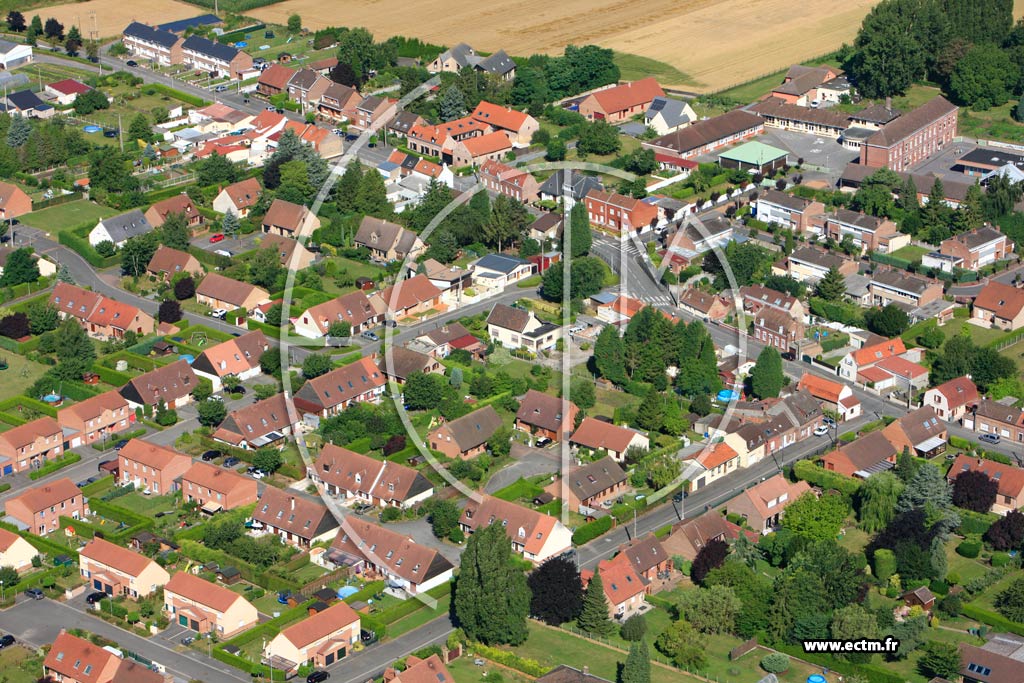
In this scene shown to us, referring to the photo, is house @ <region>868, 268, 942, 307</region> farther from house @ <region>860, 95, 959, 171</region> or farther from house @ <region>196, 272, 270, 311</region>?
house @ <region>196, 272, 270, 311</region>

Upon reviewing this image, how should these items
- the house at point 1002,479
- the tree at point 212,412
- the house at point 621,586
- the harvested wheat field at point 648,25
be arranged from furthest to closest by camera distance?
the harvested wheat field at point 648,25 → the tree at point 212,412 → the house at point 1002,479 → the house at point 621,586

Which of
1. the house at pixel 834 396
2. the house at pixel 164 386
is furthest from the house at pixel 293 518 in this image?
the house at pixel 834 396

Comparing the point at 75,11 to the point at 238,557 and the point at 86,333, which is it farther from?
the point at 238,557

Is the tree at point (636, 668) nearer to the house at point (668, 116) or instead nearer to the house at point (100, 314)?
the house at point (100, 314)

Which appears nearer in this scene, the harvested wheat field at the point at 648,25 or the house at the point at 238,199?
the house at the point at 238,199

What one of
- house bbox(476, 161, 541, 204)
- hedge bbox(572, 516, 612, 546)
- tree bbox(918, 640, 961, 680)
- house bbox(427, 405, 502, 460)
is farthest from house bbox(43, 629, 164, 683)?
house bbox(476, 161, 541, 204)

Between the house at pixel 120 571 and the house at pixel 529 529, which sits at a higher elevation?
the house at pixel 120 571
